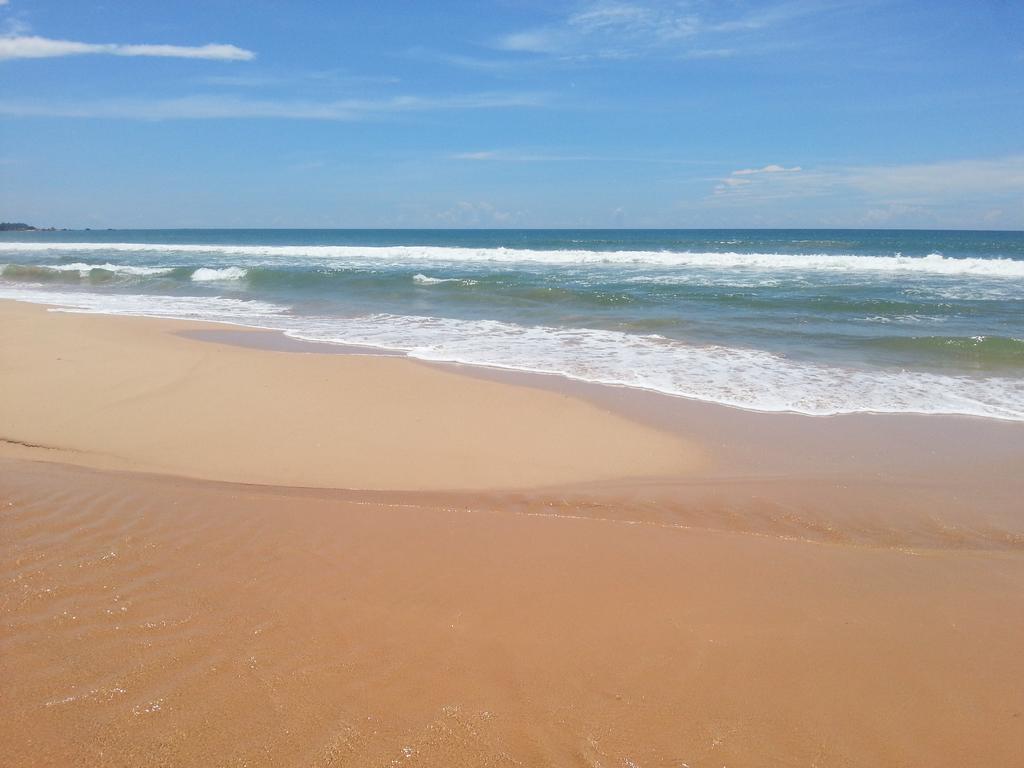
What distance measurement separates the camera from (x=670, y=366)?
912 cm

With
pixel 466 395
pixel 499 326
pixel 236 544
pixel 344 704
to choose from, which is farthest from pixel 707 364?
pixel 344 704

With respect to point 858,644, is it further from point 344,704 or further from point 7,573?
point 7,573

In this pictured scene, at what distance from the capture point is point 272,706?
7.89 feet

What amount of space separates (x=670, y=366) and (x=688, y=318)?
17.2ft

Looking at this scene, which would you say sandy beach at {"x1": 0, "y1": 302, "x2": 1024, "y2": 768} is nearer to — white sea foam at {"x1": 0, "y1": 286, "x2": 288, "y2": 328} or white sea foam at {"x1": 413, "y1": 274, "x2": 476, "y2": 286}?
white sea foam at {"x1": 0, "y1": 286, "x2": 288, "y2": 328}

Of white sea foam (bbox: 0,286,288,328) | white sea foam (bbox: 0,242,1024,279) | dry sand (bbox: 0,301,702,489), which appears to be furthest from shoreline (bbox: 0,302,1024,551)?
white sea foam (bbox: 0,242,1024,279)

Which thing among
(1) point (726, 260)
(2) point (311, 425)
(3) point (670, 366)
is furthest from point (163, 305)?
(1) point (726, 260)

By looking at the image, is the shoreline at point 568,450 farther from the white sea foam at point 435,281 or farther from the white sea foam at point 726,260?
the white sea foam at point 726,260

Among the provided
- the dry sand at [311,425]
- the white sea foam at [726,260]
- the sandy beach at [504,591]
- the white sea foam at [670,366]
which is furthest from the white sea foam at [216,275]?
the sandy beach at [504,591]

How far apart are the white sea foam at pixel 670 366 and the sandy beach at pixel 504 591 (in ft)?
A: 3.49

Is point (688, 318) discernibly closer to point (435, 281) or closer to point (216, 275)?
point (435, 281)

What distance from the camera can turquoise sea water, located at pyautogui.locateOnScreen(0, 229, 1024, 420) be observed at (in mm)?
8213

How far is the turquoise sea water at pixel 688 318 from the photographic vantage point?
8.21 metres

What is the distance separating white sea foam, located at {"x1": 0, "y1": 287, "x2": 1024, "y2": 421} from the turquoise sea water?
0.04m
